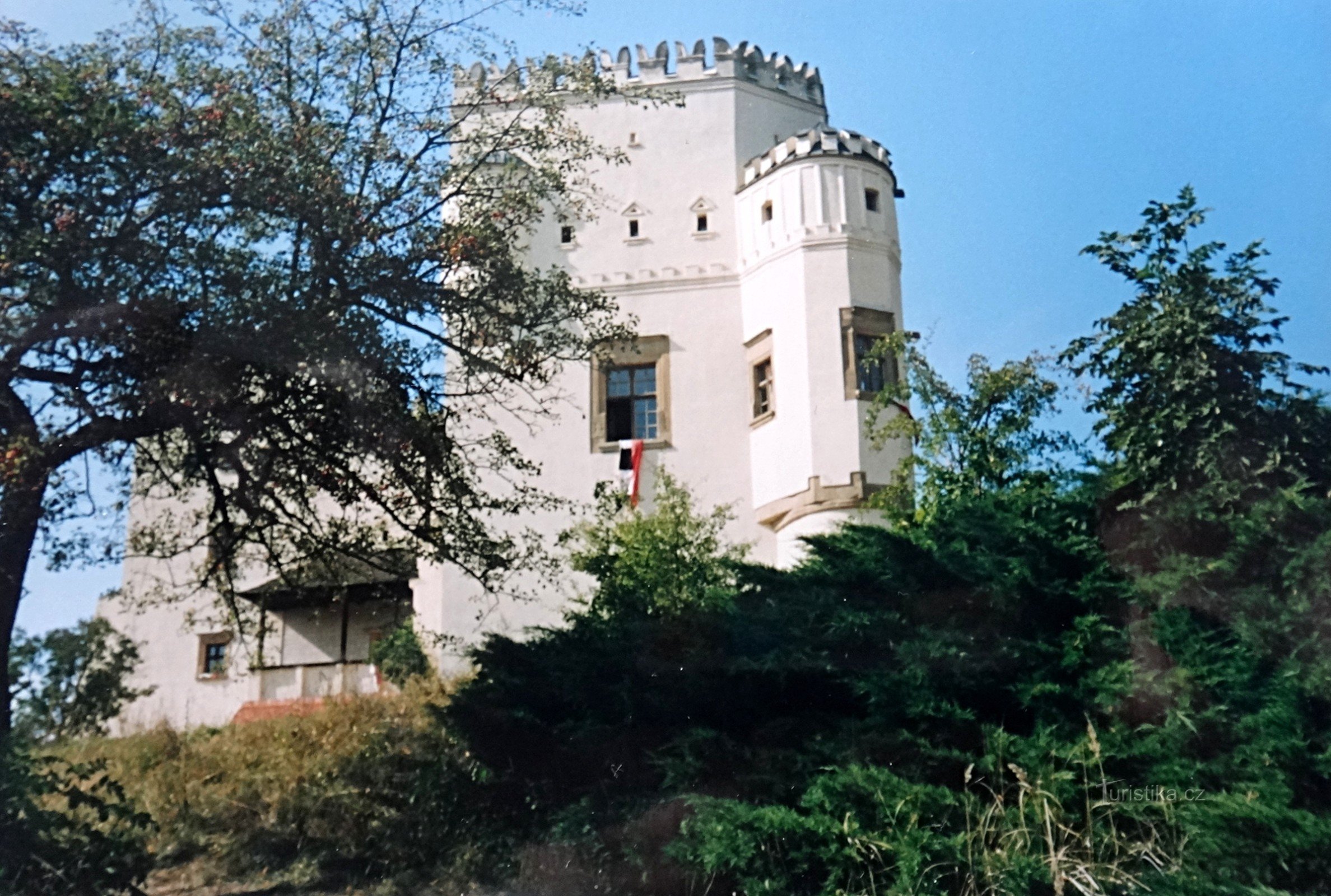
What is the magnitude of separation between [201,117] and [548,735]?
18.1ft

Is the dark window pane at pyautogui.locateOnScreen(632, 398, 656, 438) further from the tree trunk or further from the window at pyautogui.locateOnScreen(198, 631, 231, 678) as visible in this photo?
the tree trunk

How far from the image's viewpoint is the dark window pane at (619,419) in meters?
21.4

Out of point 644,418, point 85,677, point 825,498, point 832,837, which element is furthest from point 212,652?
point 832,837

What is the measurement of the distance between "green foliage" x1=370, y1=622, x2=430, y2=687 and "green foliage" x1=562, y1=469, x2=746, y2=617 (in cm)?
379

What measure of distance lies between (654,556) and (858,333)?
620 centimetres

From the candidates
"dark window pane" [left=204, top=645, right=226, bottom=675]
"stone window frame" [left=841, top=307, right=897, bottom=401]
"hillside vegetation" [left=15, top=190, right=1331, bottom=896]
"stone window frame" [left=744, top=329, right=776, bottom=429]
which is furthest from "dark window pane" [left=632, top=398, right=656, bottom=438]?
"dark window pane" [left=204, top=645, right=226, bottom=675]

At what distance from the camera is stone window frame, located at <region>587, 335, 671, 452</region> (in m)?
21.1

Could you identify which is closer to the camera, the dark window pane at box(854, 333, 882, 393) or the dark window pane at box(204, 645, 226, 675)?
the dark window pane at box(854, 333, 882, 393)

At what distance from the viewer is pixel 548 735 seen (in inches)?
461

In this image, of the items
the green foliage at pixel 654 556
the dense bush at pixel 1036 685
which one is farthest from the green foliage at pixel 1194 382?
the green foliage at pixel 654 556

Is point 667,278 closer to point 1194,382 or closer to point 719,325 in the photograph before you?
point 719,325

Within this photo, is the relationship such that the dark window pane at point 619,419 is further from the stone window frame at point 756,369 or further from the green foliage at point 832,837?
the green foliage at point 832,837

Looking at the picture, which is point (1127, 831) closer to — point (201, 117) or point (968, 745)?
point (968, 745)

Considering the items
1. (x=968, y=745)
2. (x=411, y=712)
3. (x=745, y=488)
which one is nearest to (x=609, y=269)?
(x=745, y=488)
